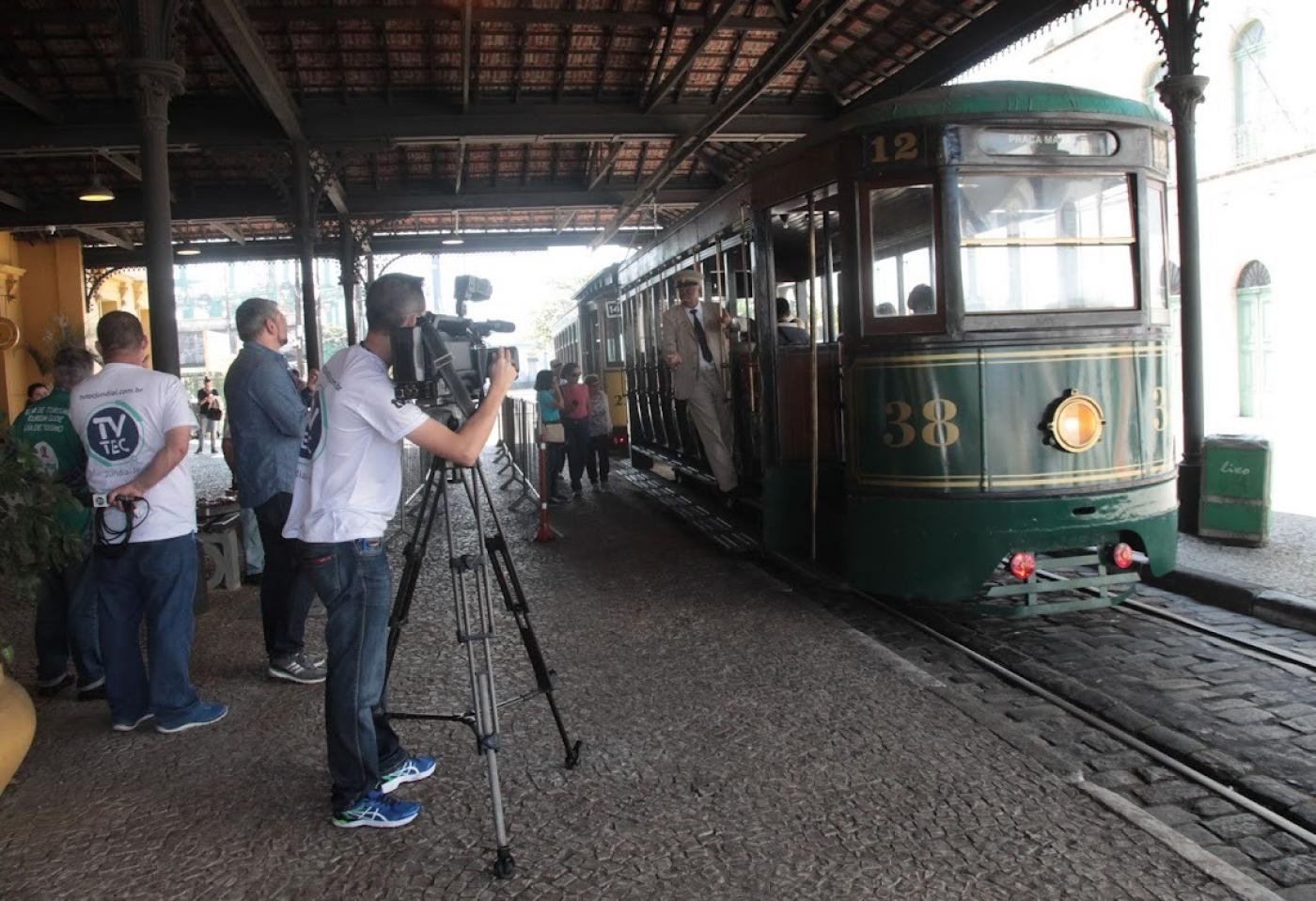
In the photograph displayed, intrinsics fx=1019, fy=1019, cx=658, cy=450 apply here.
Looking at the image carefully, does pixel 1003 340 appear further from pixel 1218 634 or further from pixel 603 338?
pixel 603 338

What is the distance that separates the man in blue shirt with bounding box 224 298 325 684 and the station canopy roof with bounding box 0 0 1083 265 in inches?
119

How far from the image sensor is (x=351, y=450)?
10.9ft

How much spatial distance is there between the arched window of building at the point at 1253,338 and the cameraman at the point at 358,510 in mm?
19496

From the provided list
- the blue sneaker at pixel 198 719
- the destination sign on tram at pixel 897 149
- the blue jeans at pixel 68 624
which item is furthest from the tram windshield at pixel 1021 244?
the blue jeans at pixel 68 624

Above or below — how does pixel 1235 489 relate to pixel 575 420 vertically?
below

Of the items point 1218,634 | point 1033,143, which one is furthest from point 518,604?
point 1218,634

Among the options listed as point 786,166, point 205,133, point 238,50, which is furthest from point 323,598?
point 205,133

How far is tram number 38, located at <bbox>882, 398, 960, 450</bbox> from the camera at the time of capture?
18.1 ft

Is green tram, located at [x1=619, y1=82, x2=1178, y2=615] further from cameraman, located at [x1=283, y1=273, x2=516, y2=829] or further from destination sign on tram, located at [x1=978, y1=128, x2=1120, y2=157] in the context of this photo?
cameraman, located at [x1=283, y1=273, x2=516, y2=829]

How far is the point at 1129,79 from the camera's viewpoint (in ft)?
68.0

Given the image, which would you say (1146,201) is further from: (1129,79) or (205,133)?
(1129,79)

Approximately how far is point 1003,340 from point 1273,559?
123 inches

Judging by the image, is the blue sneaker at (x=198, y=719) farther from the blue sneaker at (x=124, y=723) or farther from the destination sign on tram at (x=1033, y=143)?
the destination sign on tram at (x=1033, y=143)

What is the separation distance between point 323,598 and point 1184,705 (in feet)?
12.3
